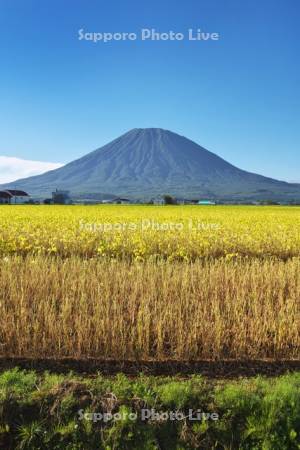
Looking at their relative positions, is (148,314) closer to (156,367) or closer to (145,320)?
(145,320)

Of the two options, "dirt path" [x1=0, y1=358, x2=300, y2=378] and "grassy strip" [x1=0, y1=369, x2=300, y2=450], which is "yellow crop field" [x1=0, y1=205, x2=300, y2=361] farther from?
"grassy strip" [x1=0, y1=369, x2=300, y2=450]

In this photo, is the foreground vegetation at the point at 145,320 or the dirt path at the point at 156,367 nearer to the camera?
the dirt path at the point at 156,367

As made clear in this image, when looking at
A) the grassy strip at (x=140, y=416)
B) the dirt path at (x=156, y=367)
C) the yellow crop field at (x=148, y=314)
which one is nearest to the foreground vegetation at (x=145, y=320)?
the yellow crop field at (x=148, y=314)

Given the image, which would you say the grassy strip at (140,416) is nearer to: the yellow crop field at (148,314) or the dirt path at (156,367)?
the dirt path at (156,367)

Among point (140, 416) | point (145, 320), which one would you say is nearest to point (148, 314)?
point (145, 320)

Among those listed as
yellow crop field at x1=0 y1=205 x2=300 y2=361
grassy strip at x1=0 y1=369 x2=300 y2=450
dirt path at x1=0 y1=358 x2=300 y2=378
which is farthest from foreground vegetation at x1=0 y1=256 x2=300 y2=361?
grassy strip at x1=0 y1=369 x2=300 y2=450

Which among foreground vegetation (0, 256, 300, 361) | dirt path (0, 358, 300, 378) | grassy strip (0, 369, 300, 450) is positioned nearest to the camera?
grassy strip (0, 369, 300, 450)

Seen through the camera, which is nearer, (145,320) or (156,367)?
(156,367)
